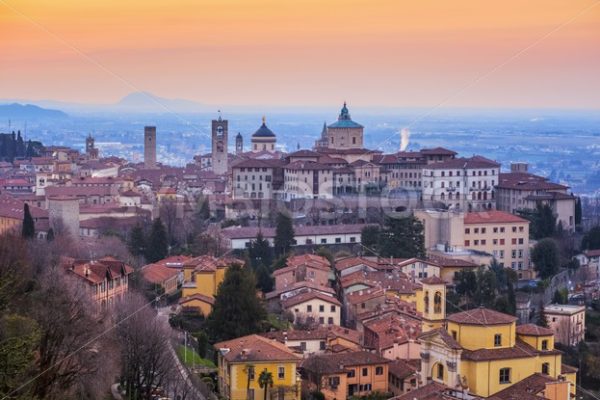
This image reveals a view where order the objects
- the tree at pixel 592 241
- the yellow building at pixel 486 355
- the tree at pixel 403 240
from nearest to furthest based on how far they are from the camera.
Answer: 1. the yellow building at pixel 486 355
2. the tree at pixel 403 240
3. the tree at pixel 592 241

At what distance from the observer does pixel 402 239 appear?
98.4 feet

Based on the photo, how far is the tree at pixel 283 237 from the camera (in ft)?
101

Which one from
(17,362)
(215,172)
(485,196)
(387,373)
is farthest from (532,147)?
(17,362)

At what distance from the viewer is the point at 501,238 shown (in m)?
32.3

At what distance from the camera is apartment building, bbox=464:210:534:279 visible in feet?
105

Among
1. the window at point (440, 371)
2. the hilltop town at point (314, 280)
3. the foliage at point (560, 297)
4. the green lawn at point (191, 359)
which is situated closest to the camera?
the hilltop town at point (314, 280)

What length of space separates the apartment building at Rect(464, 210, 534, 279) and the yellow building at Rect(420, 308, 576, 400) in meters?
13.8

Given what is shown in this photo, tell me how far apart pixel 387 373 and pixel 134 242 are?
11.6 meters

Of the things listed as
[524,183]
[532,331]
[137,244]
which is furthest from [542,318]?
[524,183]

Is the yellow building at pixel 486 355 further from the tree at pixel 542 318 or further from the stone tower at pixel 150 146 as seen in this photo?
the stone tower at pixel 150 146

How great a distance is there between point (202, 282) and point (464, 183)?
52.7 ft

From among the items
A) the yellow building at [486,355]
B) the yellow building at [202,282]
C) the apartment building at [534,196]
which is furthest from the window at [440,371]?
the apartment building at [534,196]

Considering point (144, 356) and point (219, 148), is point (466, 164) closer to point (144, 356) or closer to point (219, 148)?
point (219, 148)

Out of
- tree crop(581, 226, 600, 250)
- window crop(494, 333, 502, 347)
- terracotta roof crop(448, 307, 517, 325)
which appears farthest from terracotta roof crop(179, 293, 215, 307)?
tree crop(581, 226, 600, 250)
